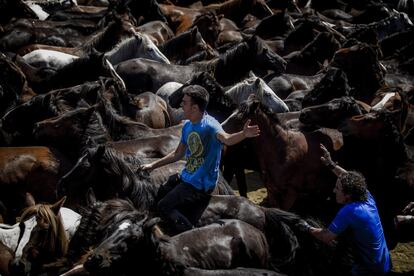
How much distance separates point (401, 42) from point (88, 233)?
1291 centimetres

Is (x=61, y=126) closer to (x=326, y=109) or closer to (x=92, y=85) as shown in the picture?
(x=92, y=85)

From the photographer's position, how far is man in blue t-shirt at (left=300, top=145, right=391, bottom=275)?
4.04m

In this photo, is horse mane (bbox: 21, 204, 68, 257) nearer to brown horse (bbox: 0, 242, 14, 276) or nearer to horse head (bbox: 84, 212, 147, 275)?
brown horse (bbox: 0, 242, 14, 276)

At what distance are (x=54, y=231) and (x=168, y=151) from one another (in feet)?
7.68

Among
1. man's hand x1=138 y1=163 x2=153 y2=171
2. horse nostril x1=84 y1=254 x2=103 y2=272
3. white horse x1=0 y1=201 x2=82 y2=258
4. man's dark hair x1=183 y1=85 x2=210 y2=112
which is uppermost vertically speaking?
man's dark hair x1=183 y1=85 x2=210 y2=112

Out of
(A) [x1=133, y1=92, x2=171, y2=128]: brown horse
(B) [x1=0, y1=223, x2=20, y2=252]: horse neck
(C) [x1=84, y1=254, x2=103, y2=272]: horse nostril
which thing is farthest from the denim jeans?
(A) [x1=133, y1=92, x2=171, y2=128]: brown horse

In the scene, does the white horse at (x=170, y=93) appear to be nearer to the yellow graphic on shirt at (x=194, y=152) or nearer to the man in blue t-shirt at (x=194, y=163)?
the man in blue t-shirt at (x=194, y=163)

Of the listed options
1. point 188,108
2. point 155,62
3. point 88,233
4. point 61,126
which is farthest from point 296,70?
point 88,233

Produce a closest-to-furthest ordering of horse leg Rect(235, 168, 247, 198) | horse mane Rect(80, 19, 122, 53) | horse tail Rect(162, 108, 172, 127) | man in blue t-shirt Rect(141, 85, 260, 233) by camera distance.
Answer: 1. man in blue t-shirt Rect(141, 85, 260, 233)
2. horse leg Rect(235, 168, 247, 198)
3. horse tail Rect(162, 108, 172, 127)
4. horse mane Rect(80, 19, 122, 53)

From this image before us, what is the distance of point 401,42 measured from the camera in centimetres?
1428

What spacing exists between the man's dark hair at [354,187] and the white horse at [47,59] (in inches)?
260

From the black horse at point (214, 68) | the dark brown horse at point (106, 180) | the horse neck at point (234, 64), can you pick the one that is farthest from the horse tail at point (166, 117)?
the dark brown horse at point (106, 180)

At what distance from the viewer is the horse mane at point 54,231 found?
396cm

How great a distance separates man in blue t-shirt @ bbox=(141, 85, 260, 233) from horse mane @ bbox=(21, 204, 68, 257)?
3.03 ft
